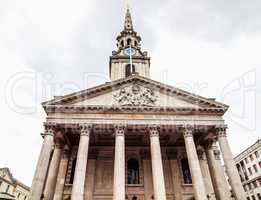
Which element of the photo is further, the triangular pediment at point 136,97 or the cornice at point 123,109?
the triangular pediment at point 136,97

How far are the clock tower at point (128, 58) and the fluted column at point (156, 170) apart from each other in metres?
14.1

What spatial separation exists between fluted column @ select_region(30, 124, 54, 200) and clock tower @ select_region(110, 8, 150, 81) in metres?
15.6

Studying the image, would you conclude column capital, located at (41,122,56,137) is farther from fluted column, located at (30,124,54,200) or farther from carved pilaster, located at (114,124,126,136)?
carved pilaster, located at (114,124,126,136)

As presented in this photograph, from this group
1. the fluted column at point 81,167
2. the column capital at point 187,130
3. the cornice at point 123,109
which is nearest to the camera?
the fluted column at point 81,167

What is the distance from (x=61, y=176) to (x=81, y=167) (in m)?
5.86

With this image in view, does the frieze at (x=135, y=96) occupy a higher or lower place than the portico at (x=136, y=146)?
higher

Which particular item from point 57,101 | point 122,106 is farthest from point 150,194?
point 57,101

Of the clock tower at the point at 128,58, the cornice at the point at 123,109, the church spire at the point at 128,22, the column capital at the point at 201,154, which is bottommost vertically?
the column capital at the point at 201,154

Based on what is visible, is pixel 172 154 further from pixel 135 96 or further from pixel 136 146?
pixel 135 96

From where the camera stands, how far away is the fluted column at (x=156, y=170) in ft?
49.2

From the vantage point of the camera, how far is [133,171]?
2180 centimetres

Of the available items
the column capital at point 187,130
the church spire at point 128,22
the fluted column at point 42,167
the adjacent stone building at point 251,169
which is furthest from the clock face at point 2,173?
the adjacent stone building at point 251,169

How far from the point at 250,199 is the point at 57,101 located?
3862 cm

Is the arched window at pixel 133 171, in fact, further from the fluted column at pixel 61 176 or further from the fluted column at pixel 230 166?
the fluted column at pixel 230 166
